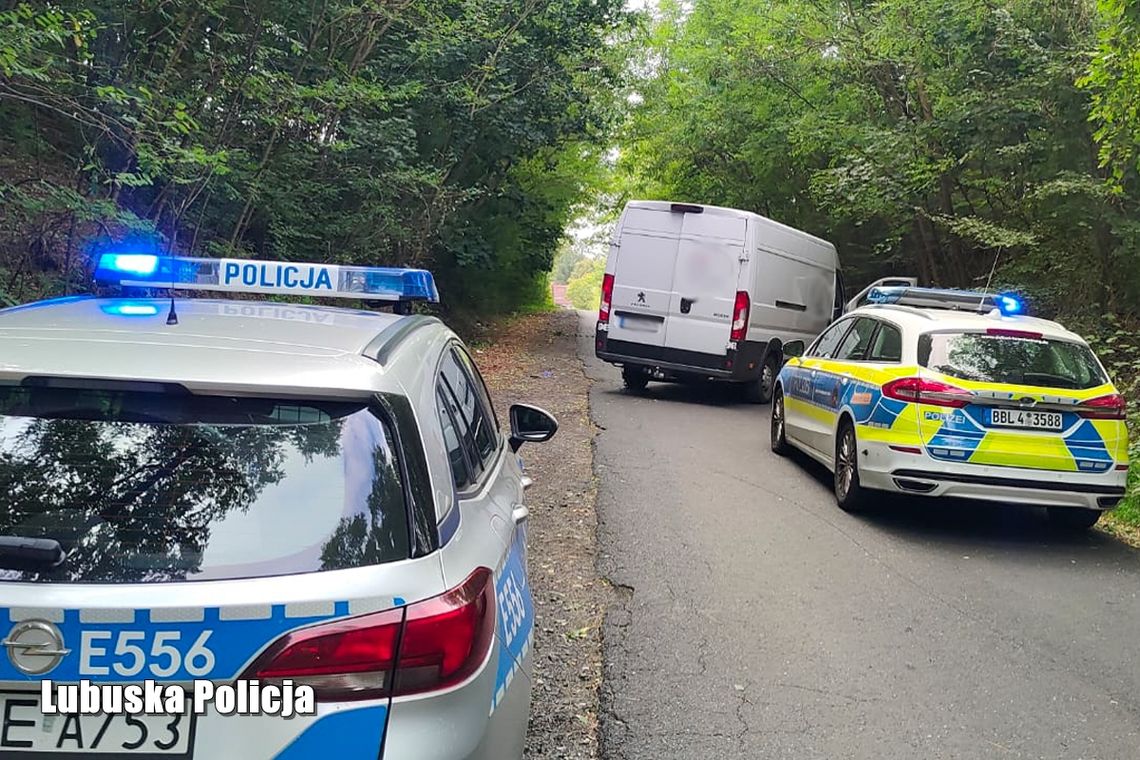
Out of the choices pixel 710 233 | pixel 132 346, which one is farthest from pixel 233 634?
pixel 710 233

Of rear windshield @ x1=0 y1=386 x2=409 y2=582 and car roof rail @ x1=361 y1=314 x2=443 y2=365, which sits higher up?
car roof rail @ x1=361 y1=314 x2=443 y2=365

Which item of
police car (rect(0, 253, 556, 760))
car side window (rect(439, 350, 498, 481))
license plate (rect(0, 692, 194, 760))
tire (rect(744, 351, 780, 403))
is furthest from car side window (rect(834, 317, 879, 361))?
license plate (rect(0, 692, 194, 760))

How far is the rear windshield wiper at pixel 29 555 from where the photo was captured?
6.53 feet

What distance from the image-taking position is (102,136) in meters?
7.73

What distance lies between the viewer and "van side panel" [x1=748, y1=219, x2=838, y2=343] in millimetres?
13570

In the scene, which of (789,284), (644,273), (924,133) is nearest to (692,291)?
(644,273)

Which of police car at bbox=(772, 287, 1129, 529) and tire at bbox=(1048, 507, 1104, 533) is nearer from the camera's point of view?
police car at bbox=(772, 287, 1129, 529)

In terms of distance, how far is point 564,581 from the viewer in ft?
18.9

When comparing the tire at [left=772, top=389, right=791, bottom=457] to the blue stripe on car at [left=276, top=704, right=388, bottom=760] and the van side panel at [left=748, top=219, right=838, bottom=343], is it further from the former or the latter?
the blue stripe on car at [left=276, top=704, right=388, bottom=760]

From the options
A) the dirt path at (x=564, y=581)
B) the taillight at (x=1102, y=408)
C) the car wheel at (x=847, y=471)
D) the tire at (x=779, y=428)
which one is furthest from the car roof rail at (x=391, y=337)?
the tire at (x=779, y=428)

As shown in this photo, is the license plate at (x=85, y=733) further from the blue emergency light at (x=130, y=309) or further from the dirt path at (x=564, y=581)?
the dirt path at (x=564, y=581)

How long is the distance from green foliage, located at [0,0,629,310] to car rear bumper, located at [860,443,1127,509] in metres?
5.60

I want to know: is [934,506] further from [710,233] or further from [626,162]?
[626,162]

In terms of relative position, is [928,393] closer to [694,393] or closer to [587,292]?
[694,393]
